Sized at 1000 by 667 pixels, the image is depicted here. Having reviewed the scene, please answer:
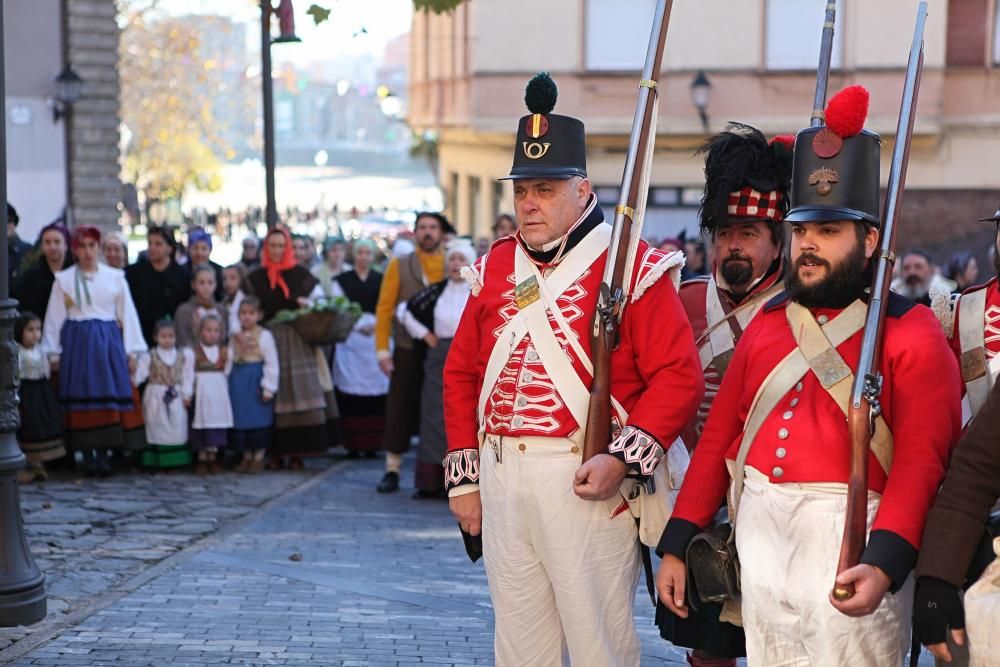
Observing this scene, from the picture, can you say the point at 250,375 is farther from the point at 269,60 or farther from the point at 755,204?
the point at 755,204

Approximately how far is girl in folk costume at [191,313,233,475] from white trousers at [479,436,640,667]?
7.59 meters

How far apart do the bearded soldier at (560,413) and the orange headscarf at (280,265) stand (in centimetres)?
777

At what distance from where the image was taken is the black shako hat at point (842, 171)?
4102mm

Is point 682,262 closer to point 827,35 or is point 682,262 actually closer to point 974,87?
point 827,35

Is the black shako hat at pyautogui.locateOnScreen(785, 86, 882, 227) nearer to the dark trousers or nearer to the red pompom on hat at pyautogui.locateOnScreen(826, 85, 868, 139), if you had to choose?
the red pompom on hat at pyautogui.locateOnScreen(826, 85, 868, 139)

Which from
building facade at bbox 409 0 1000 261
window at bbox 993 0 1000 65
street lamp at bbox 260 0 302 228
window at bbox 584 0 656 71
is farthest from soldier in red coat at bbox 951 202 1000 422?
window at bbox 993 0 1000 65

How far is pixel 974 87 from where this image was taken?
25.3 m

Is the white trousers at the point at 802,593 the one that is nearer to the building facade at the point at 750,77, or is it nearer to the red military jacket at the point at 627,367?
the red military jacket at the point at 627,367

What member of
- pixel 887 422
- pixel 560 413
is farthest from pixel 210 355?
pixel 887 422

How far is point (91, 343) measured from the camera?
38.2 ft

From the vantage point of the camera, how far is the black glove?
12.2ft

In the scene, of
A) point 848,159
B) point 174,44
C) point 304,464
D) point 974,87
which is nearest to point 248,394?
point 304,464

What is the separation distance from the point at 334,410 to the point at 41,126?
12314mm

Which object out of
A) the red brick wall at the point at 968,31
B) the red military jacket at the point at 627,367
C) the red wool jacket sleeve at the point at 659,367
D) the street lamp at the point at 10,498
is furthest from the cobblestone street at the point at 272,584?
the red brick wall at the point at 968,31
